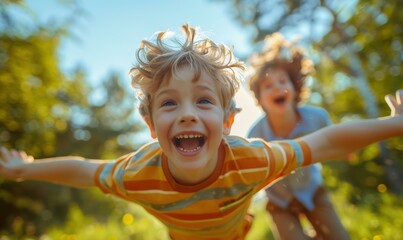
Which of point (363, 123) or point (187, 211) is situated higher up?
point (363, 123)

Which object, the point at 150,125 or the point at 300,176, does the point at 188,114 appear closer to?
the point at 150,125

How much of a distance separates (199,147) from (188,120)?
0.52 ft

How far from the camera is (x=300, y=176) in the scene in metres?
3.29

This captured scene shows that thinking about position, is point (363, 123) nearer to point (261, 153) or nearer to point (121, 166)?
point (261, 153)

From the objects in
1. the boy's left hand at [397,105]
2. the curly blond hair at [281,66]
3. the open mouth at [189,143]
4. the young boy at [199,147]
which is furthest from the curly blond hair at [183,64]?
the curly blond hair at [281,66]

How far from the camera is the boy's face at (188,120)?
189 centimetres

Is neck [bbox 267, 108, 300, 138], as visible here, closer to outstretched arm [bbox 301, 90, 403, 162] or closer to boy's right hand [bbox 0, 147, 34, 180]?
outstretched arm [bbox 301, 90, 403, 162]

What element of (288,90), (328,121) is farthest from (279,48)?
(328,121)

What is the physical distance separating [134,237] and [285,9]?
223 inches

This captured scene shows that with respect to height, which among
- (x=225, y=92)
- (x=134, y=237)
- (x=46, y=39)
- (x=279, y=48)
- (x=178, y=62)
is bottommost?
(x=134, y=237)

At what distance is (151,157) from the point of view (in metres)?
2.29

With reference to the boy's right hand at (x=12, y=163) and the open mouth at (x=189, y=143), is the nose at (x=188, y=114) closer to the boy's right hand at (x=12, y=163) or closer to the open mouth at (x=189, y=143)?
the open mouth at (x=189, y=143)

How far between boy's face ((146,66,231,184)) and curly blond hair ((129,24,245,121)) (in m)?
0.06

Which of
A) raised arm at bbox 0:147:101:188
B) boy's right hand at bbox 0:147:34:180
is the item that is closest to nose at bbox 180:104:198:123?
raised arm at bbox 0:147:101:188
